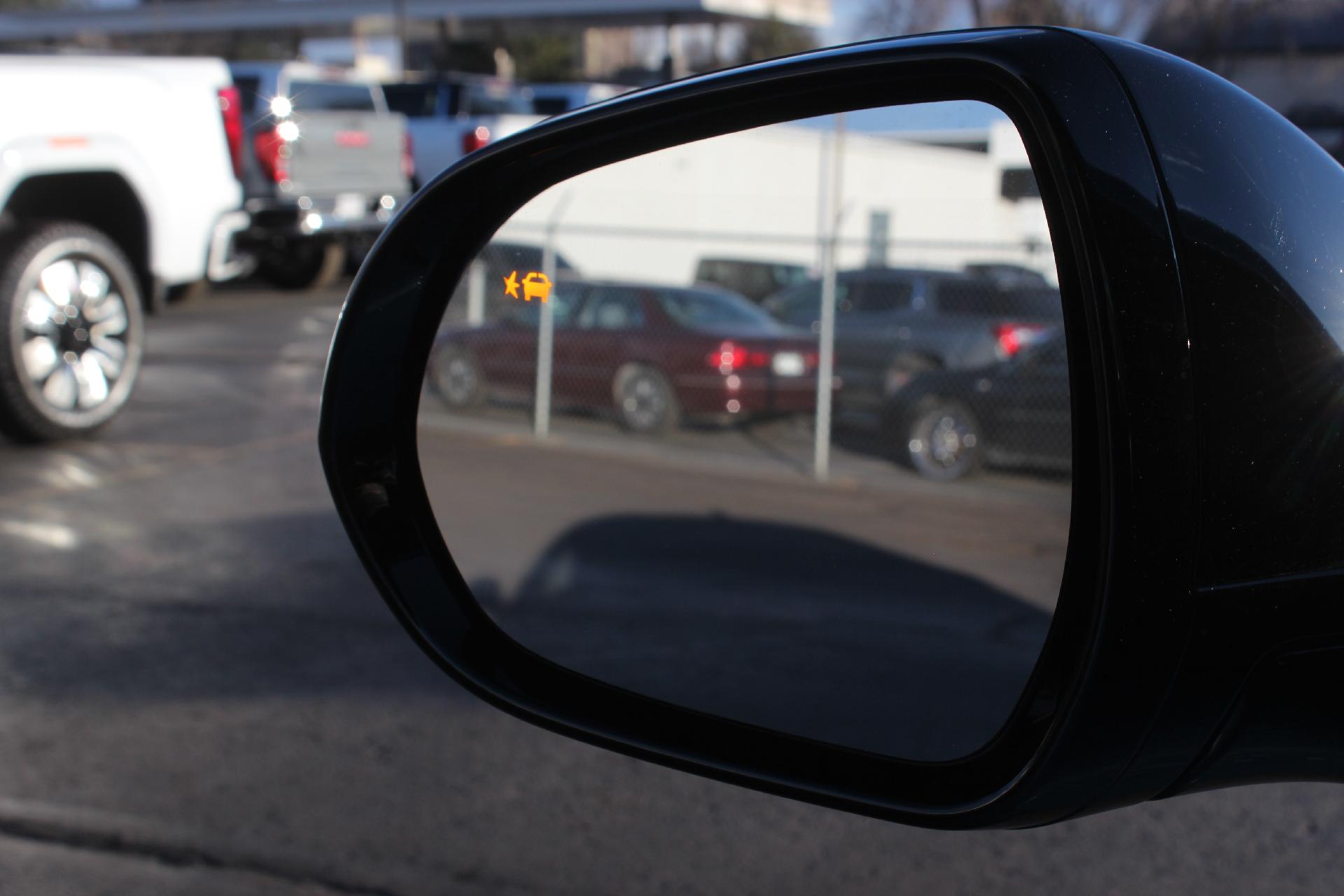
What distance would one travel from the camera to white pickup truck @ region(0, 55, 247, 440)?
24.2ft

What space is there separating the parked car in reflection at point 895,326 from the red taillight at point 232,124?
424cm

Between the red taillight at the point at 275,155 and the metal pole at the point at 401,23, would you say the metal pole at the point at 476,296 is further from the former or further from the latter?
the metal pole at the point at 401,23

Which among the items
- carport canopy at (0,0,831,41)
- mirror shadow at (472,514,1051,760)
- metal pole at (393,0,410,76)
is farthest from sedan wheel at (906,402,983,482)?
metal pole at (393,0,410,76)

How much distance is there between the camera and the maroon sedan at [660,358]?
29.5 feet

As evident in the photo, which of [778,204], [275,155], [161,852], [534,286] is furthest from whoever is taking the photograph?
[275,155]

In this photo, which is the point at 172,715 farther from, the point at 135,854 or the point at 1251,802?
the point at 1251,802

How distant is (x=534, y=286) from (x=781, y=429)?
9.31m

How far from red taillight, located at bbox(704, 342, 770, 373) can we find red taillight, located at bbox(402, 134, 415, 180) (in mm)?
5505

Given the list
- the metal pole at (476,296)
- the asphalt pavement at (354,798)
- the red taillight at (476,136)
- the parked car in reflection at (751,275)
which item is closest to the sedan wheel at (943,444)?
the parked car in reflection at (751,275)

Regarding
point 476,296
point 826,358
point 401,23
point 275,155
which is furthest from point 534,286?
point 401,23

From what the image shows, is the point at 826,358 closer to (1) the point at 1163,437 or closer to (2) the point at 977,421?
(2) the point at 977,421

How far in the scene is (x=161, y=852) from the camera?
357cm

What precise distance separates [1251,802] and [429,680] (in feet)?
8.71

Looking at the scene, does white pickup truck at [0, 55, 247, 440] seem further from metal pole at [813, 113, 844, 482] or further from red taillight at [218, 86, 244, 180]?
metal pole at [813, 113, 844, 482]
